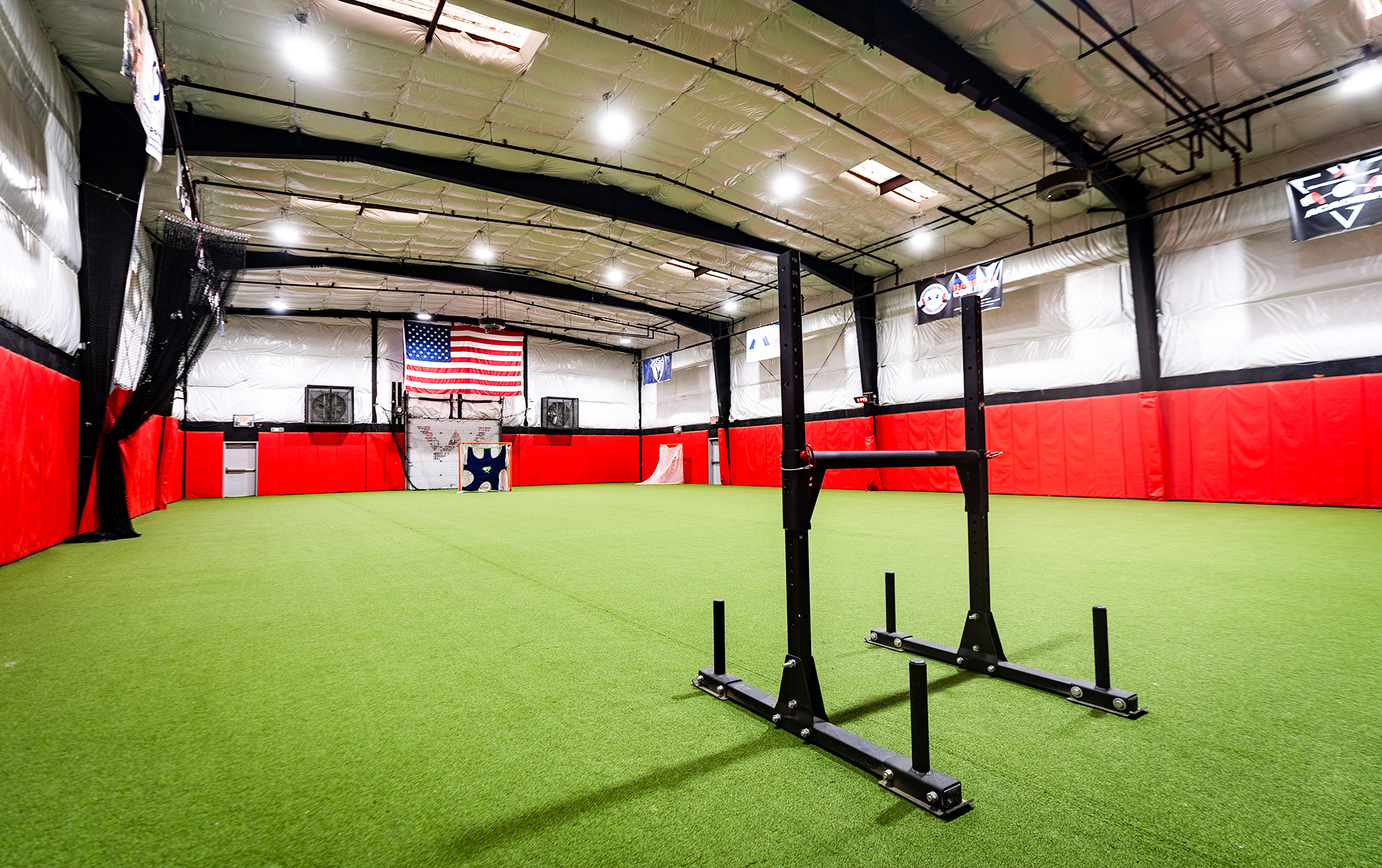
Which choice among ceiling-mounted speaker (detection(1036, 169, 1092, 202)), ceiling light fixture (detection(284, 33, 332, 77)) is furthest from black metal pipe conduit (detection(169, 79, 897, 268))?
ceiling-mounted speaker (detection(1036, 169, 1092, 202))

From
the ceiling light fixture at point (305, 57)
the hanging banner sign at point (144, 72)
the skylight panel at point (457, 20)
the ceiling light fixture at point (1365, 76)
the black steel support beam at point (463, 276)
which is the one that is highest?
the skylight panel at point (457, 20)

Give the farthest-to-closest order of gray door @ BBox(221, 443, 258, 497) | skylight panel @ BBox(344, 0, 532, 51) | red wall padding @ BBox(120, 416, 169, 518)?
gray door @ BBox(221, 443, 258, 497)
red wall padding @ BBox(120, 416, 169, 518)
skylight panel @ BBox(344, 0, 532, 51)

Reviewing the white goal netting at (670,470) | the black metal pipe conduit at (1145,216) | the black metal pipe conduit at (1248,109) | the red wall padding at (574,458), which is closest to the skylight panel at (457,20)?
the black metal pipe conduit at (1145,216)

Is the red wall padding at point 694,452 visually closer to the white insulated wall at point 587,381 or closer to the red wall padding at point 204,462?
the white insulated wall at point 587,381

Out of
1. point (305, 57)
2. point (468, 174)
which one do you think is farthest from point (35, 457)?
point (468, 174)

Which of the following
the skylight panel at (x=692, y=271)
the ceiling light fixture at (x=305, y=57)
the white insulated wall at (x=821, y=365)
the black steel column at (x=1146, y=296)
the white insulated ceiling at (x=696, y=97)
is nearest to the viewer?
the white insulated ceiling at (x=696, y=97)

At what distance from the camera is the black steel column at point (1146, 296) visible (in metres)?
9.76

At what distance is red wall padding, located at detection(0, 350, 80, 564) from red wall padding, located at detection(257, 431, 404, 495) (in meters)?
11.2

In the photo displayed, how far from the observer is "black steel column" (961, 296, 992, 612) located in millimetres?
2320

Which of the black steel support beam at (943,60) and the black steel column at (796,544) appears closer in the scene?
the black steel column at (796,544)

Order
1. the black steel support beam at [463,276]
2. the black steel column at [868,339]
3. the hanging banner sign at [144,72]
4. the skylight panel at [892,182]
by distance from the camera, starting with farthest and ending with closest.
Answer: the black steel column at [868,339] < the black steel support beam at [463,276] < the skylight panel at [892,182] < the hanging banner sign at [144,72]

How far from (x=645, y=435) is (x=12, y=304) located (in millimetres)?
18162

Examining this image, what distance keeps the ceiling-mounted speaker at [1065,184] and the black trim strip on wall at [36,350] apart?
35.4ft

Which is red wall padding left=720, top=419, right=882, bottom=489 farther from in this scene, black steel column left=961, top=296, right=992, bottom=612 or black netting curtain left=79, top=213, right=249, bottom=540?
black steel column left=961, top=296, right=992, bottom=612
